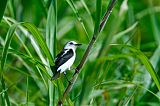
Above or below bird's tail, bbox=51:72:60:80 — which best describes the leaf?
above

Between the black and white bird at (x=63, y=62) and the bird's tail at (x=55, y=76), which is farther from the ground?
the black and white bird at (x=63, y=62)

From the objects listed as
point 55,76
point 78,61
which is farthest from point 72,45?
point 78,61

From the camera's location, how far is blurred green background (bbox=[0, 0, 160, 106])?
4.99 feet

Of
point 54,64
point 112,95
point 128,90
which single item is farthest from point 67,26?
point 54,64

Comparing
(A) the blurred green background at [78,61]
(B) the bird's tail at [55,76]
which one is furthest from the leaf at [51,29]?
(B) the bird's tail at [55,76]

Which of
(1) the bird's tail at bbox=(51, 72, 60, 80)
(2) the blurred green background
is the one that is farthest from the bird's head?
(1) the bird's tail at bbox=(51, 72, 60, 80)

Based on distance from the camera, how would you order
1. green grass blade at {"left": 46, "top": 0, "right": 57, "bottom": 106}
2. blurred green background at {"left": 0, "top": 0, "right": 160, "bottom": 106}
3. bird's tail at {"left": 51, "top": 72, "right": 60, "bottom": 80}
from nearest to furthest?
blurred green background at {"left": 0, "top": 0, "right": 160, "bottom": 106}, bird's tail at {"left": 51, "top": 72, "right": 60, "bottom": 80}, green grass blade at {"left": 46, "top": 0, "right": 57, "bottom": 106}

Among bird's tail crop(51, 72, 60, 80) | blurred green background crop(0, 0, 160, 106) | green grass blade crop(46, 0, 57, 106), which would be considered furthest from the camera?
green grass blade crop(46, 0, 57, 106)

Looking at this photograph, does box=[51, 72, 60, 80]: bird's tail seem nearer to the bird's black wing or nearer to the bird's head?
the bird's black wing

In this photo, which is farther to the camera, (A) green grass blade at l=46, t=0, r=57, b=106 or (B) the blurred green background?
(A) green grass blade at l=46, t=0, r=57, b=106

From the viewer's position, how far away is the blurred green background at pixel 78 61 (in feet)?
4.99

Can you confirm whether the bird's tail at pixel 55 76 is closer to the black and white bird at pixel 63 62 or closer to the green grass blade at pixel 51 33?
the black and white bird at pixel 63 62

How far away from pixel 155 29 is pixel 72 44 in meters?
1.46

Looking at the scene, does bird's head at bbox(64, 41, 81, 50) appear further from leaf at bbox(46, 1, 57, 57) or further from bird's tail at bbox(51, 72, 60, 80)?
bird's tail at bbox(51, 72, 60, 80)
